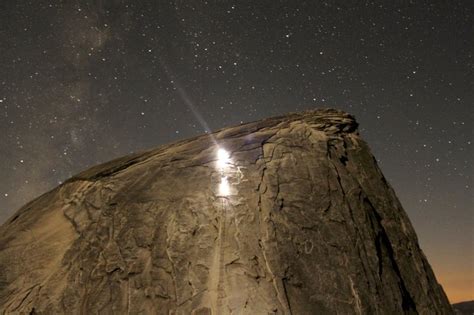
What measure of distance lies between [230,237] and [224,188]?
1.10 m

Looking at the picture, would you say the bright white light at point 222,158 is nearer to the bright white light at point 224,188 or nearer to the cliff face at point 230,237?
the cliff face at point 230,237

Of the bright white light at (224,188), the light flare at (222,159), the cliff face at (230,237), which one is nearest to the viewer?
the cliff face at (230,237)

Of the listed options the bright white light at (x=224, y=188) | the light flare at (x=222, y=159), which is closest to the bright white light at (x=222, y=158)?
the light flare at (x=222, y=159)

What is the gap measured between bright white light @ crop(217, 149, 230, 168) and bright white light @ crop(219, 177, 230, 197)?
437 mm

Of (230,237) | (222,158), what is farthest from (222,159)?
(230,237)

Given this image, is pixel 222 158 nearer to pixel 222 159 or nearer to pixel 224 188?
pixel 222 159

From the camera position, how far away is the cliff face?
7.42 meters

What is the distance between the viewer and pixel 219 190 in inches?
331

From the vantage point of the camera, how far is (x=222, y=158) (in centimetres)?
908

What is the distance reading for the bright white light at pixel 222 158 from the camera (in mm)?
8906

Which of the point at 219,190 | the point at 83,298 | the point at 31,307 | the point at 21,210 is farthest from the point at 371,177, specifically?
the point at 21,210

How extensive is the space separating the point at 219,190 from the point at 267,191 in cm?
98

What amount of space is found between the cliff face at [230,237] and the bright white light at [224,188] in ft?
0.14

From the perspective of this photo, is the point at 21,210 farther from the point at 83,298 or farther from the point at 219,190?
the point at 219,190
